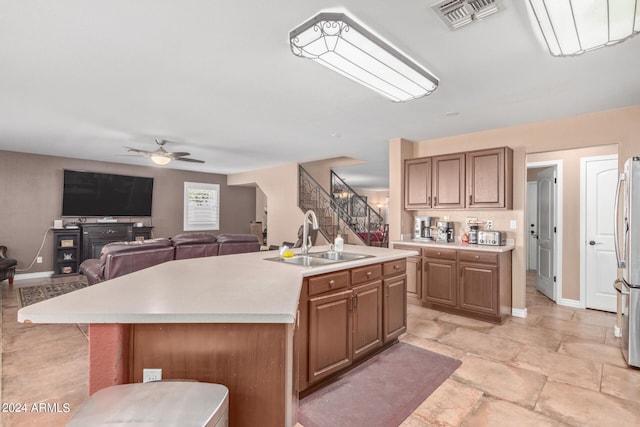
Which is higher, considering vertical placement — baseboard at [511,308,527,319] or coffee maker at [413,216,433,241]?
coffee maker at [413,216,433,241]

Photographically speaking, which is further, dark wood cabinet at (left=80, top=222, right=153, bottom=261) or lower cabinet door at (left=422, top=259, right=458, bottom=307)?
dark wood cabinet at (left=80, top=222, right=153, bottom=261)

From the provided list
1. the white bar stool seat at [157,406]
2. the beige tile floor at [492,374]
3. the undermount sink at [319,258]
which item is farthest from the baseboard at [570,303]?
the white bar stool seat at [157,406]

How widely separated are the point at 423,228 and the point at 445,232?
14.5 inches

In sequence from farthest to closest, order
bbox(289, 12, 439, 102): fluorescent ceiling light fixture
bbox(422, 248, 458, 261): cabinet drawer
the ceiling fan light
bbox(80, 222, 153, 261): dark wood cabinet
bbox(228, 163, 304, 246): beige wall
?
bbox(228, 163, 304, 246): beige wall
bbox(80, 222, 153, 261): dark wood cabinet
the ceiling fan light
bbox(422, 248, 458, 261): cabinet drawer
bbox(289, 12, 439, 102): fluorescent ceiling light fixture

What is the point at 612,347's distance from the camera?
3.08 meters

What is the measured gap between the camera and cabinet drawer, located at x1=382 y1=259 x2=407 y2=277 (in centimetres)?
288

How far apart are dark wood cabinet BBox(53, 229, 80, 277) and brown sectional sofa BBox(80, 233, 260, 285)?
2836 mm

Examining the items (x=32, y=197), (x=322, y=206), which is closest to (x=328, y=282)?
(x=322, y=206)

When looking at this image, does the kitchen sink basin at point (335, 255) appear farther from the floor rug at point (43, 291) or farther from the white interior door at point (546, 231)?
the floor rug at point (43, 291)

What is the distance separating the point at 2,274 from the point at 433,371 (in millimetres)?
7006

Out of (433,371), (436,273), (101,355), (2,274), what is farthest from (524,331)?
(2,274)

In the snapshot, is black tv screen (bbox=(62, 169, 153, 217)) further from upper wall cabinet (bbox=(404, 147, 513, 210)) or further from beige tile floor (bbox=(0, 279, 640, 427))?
upper wall cabinet (bbox=(404, 147, 513, 210))

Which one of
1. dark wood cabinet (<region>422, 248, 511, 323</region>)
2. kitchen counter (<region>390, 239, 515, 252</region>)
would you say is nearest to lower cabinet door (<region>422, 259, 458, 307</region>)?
dark wood cabinet (<region>422, 248, 511, 323</region>)

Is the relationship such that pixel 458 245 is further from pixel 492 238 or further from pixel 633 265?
pixel 633 265
